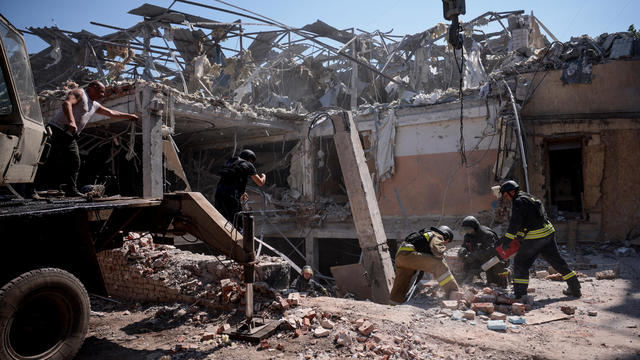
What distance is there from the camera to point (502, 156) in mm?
8750

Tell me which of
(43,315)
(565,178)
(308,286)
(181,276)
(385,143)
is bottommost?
(308,286)

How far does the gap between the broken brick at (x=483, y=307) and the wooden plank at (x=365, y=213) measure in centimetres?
170

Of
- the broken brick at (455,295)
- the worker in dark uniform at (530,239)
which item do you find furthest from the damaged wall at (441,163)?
the broken brick at (455,295)

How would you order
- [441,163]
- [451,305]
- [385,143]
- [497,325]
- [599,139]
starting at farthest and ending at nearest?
1. [385,143]
2. [441,163]
3. [599,139]
4. [451,305]
5. [497,325]

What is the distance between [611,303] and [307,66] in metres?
12.2

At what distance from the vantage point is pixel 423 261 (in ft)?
18.0

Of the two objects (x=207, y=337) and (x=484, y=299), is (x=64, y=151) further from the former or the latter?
(x=484, y=299)

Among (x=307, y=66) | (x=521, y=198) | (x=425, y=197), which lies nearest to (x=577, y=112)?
(x=425, y=197)

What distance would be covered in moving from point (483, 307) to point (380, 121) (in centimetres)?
678

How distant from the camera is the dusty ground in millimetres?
3525

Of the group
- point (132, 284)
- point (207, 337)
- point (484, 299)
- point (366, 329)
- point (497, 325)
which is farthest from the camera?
point (132, 284)

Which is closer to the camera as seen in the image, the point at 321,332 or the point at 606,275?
the point at 321,332

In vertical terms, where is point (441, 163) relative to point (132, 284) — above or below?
above

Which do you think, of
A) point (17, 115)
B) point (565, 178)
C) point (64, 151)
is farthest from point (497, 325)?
point (565, 178)
